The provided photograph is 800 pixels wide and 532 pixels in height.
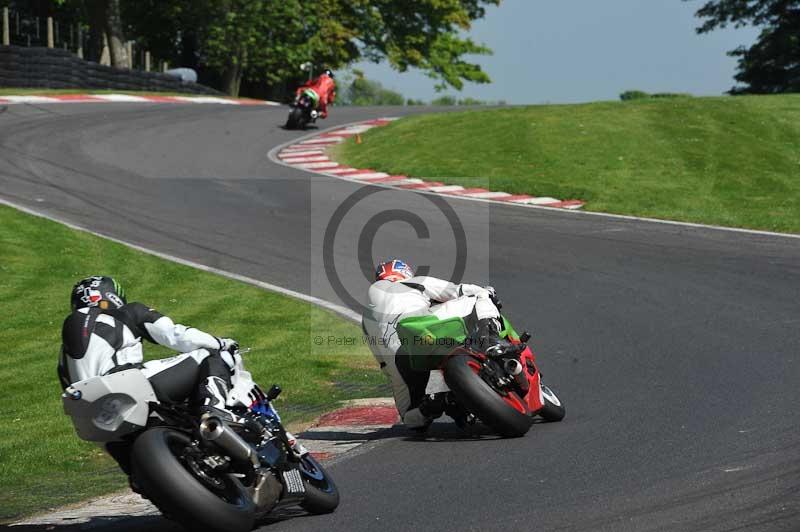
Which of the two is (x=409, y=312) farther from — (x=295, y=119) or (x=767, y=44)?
Result: (x=767, y=44)

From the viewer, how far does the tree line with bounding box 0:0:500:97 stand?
44500mm

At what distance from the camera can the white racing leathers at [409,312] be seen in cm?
794

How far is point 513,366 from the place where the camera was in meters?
7.60

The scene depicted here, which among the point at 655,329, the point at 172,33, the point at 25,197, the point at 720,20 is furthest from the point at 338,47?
the point at 655,329

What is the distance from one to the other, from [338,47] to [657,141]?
27.1 m

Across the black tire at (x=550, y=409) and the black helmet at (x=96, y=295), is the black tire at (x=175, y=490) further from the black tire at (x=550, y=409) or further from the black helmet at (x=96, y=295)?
the black tire at (x=550, y=409)

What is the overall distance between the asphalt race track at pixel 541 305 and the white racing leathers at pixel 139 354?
31.4 inches

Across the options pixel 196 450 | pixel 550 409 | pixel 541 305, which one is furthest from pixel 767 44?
pixel 196 450

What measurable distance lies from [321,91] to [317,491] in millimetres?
23987

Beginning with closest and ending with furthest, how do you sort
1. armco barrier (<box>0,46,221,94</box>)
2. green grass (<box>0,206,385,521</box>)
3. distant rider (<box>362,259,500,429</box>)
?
distant rider (<box>362,259,500,429</box>) → green grass (<box>0,206,385,521</box>) → armco barrier (<box>0,46,221,94</box>)

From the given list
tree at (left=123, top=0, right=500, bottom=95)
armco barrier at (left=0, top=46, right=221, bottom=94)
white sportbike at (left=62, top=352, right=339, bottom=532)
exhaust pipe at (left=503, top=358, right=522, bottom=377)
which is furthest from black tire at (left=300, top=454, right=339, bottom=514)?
tree at (left=123, top=0, right=500, bottom=95)

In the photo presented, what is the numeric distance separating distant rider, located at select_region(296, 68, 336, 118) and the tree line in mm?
13973

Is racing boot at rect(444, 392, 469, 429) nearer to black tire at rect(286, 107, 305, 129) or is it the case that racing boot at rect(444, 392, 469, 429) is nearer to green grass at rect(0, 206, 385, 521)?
green grass at rect(0, 206, 385, 521)

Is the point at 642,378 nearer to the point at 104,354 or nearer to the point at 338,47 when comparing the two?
the point at 104,354
